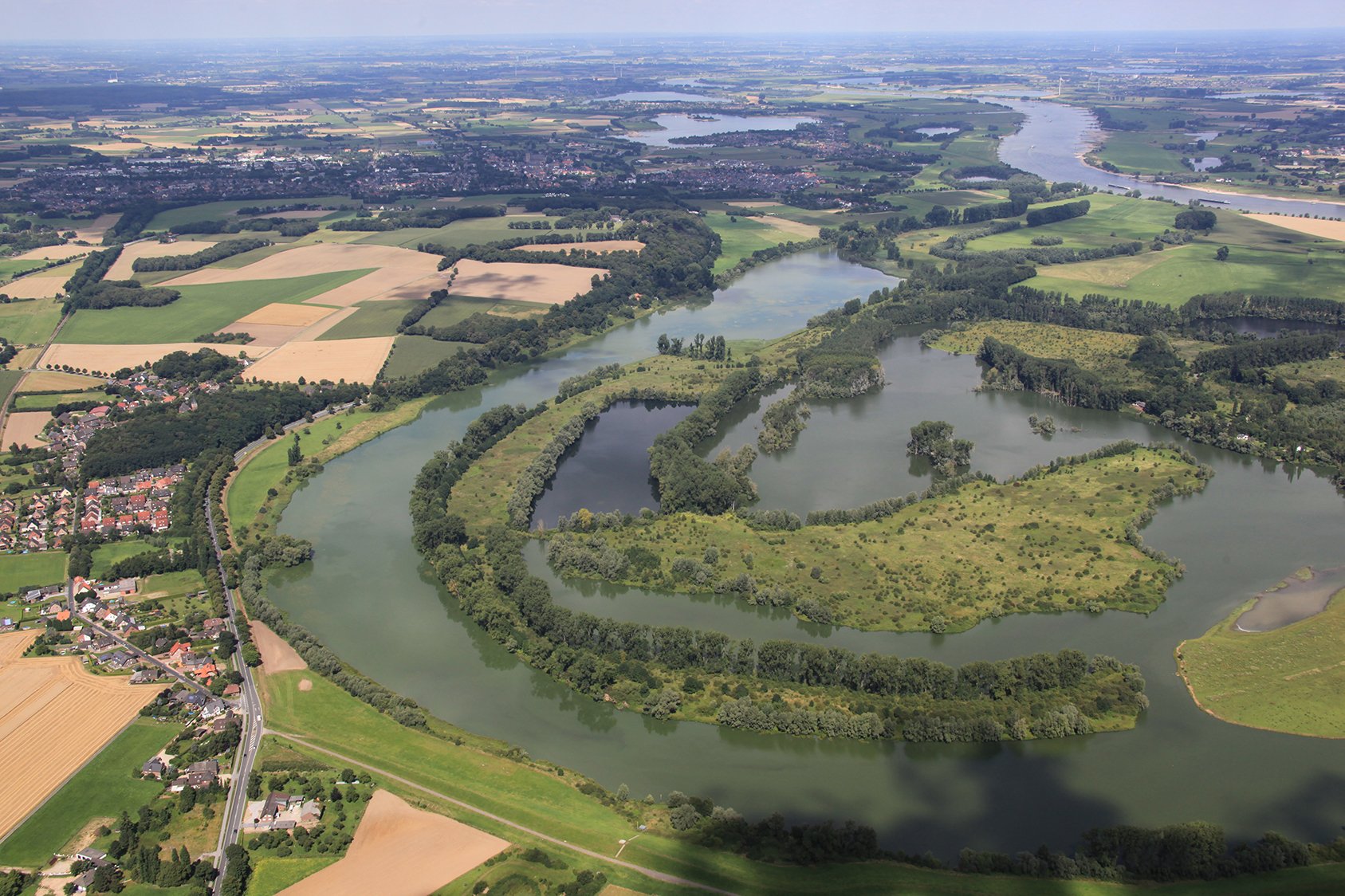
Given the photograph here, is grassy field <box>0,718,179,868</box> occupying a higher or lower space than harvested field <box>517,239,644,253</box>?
lower

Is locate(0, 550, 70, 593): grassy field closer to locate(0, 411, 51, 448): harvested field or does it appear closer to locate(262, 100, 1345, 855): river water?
locate(262, 100, 1345, 855): river water

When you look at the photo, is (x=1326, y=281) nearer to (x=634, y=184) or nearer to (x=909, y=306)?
(x=909, y=306)

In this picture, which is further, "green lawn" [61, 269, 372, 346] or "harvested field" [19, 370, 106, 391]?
"green lawn" [61, 269, 372, 346]

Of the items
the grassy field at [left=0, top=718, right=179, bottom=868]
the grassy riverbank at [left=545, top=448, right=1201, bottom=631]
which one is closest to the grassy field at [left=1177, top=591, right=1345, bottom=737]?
the grassy riverbank at [left=545, top=448, right=1201, bottom=631]

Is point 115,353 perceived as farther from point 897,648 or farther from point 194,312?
point 897,648

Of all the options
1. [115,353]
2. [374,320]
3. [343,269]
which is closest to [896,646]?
[374,320]

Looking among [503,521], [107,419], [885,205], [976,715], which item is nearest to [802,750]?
[976,715]

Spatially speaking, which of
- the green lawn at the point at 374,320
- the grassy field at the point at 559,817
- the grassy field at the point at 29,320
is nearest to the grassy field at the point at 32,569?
the grassy field at the point at 559,817
